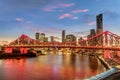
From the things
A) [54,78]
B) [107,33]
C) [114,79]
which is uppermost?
[107,33]

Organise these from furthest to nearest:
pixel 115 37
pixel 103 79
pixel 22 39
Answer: pixel 22 39
pixel 115 37
pixel 103 79

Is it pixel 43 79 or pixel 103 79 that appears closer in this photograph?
pixel 103 79

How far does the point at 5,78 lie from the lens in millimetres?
26188

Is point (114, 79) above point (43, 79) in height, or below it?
above

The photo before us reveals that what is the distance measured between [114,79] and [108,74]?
18 cm

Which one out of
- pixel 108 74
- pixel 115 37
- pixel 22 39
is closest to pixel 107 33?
pixel 115 37

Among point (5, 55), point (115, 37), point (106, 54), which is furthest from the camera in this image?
point (5, 55)

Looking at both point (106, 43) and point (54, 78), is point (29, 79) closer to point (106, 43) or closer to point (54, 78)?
point (54, 78)

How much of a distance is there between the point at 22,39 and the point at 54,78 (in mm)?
67742

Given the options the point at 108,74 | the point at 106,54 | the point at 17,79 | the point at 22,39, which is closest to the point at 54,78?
the point at 17,79

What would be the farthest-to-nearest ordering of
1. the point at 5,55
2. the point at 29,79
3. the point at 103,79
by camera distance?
the point at 5,55, the point at 29,79, the point at 103,79

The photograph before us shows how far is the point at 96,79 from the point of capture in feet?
12.8

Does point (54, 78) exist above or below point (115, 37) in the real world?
below

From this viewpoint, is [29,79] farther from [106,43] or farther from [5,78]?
[106,43]
